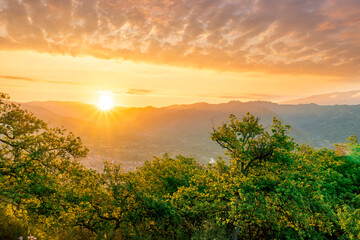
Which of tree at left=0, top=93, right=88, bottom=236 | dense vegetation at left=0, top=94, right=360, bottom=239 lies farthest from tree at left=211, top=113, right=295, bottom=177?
tree at left=0, top=93, right=88, bottom=236

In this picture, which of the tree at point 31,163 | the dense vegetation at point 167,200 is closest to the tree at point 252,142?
the dense vegetation at point 167,200

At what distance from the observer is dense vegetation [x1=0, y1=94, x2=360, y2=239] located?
1756 centimetres

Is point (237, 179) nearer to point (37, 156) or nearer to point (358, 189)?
point (37, 156)

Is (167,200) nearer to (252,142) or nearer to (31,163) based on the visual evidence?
(252,142)

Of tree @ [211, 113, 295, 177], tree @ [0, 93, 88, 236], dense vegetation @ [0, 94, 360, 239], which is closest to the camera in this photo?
tree @ [0, 93, 88, 236]

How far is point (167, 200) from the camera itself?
84.6 feet

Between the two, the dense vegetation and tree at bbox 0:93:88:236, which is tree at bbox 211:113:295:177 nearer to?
the dense vegetation

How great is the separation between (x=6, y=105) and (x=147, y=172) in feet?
76.7

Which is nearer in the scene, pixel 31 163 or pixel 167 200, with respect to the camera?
pixel 31 163

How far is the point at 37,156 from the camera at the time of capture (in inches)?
688

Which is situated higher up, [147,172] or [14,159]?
[14,159]

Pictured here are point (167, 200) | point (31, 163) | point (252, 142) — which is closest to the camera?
point (31, 163)

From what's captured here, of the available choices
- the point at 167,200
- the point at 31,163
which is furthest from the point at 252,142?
the point at 31,163

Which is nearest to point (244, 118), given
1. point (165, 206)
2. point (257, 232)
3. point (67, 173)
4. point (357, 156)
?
point (165, 206)
